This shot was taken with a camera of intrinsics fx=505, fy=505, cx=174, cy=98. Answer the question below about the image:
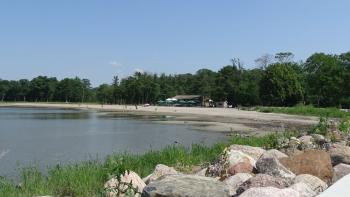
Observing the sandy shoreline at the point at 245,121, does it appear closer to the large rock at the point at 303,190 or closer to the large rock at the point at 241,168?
the large rock at the point at 241,168

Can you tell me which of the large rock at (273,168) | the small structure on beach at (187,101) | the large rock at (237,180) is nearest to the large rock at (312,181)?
the large rock at (273,168)

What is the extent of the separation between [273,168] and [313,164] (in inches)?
38.7

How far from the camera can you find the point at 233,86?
110 meters

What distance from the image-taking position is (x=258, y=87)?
102875mm

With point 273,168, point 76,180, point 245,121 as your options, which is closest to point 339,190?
point 273,168

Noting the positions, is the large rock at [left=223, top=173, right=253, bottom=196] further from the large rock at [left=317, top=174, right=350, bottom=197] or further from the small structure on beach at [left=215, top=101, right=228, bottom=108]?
the small structure on beach at [left=215, top=101, right=228, bottom=108]

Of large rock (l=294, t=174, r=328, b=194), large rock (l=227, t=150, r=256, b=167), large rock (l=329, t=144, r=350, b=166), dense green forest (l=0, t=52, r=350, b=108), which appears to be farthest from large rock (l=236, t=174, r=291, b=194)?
dense green forest (l=0, t=52, r=350, b=108)

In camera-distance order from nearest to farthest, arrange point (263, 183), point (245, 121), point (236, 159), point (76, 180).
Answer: point (263, 183), point (236, 159), point (76, 180), point (245, 121)

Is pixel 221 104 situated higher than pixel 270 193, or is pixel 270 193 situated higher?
pixel 221 104

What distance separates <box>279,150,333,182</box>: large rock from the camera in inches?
397

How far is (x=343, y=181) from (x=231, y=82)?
105469 millimetres

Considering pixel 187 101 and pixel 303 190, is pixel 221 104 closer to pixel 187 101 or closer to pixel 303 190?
pixel 187 101

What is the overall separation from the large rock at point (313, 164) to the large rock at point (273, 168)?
2.08 feet

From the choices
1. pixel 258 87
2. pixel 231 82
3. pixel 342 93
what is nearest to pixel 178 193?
pixel 342 93
